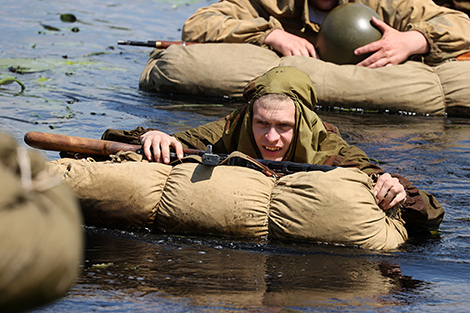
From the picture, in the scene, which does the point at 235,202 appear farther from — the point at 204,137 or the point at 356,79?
the point at 356,79

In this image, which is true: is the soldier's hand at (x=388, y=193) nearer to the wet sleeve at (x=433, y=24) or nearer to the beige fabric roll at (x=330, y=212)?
the beige fabric roll at (x=330, y=212)

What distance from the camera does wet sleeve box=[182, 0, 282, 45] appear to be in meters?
9.94

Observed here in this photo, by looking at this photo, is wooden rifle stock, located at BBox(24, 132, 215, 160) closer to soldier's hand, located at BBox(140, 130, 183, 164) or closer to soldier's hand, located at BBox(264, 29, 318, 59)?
soldier's hand, located at BBox(140, 130, 183, 164)

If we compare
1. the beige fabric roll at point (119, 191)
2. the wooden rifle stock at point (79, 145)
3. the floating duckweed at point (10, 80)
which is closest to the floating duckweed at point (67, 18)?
the floating duckweed at point (10, 80)

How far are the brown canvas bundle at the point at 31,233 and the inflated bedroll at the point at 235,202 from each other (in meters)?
2.35

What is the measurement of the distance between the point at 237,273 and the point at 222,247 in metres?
0.52

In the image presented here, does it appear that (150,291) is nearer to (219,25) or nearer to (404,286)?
(404,286)

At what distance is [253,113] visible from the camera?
5316 millimetres

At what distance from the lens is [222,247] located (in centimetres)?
455

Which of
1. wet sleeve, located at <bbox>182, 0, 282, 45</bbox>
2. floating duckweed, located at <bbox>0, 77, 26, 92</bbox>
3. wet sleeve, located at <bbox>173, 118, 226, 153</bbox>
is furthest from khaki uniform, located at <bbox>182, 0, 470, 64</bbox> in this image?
wet sleeve, located at <bbox>173, 118, 226, 153</bbox>

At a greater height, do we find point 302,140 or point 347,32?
point 347,32

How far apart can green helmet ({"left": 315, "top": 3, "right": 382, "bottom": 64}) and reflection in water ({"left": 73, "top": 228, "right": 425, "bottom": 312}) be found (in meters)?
5.10

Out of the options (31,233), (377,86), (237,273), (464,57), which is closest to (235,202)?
(237,273)

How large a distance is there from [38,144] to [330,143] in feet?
6.59
